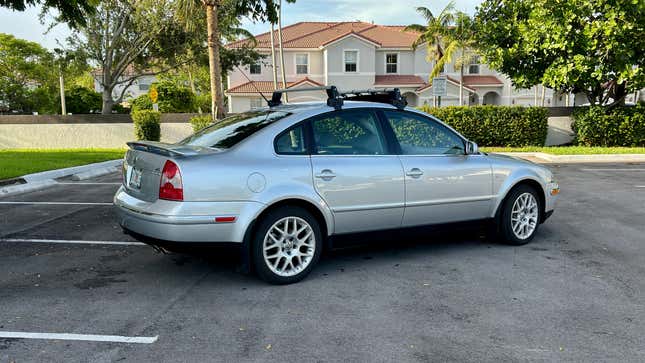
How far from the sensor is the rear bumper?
14.1ft

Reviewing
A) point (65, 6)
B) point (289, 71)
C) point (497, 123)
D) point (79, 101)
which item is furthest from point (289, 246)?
point (79, 101)

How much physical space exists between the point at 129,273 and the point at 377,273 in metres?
2.38

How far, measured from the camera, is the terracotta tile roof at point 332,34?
36750 mm

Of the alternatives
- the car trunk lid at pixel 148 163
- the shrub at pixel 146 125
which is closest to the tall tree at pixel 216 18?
the shrub at pixel 146 125

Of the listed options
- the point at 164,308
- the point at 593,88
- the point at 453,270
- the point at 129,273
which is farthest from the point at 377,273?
the point at 593,88

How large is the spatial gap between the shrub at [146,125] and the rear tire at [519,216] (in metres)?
16.9

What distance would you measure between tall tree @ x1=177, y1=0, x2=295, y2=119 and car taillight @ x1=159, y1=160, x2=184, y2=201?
13.9m

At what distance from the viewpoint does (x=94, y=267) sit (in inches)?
208

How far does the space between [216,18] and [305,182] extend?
14.3 m

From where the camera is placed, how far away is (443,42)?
35.5 metres

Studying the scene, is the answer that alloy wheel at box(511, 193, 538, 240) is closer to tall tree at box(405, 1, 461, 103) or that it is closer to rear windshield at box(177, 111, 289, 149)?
rear windshield at box(177, 111, 289, 149)

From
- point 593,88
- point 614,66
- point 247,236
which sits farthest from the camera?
point 593,88

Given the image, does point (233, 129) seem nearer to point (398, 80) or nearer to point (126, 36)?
point (126, 36)

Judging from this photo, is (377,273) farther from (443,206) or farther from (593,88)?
(593,88)
